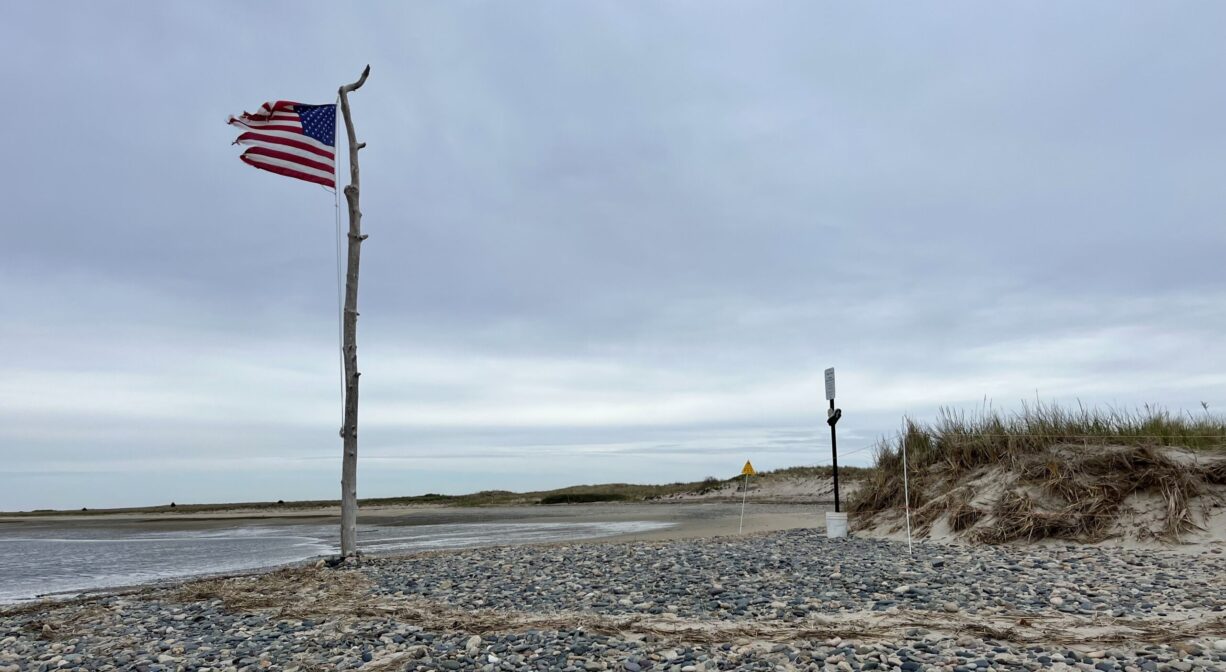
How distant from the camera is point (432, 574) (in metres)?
11.8

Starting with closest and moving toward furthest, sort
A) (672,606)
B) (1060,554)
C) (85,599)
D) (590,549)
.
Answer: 1. (672,606)
2. (85,599)
3. (1060,554)
4. (590,549)

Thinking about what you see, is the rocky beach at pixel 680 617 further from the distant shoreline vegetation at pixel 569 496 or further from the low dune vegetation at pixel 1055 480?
the distant shoreline vegetation at pixel 569 496

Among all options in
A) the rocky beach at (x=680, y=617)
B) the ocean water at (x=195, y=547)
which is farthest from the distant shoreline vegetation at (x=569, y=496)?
the rocky beach at (x=680, y=617)

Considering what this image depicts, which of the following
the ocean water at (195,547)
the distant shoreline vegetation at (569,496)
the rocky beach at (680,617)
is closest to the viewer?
the rocky beach at (680,617)

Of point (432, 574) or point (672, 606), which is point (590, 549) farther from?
point (672, 606)

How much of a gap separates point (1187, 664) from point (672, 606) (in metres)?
4.69

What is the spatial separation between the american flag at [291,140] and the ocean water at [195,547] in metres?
8.07

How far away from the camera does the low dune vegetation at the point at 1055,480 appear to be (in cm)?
1409

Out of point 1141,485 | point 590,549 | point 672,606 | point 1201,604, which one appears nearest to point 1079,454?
point 1141,485

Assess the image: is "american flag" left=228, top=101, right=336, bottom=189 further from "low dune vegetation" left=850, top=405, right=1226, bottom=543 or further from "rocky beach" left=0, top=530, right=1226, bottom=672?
"low dune vegetation" left=850, top=405, right=1226, bottom=543

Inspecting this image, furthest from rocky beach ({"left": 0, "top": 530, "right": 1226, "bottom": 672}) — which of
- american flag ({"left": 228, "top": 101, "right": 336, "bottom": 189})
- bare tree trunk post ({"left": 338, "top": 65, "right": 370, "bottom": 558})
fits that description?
american flag ({"left": 228, "top": 101, "right": 336, "bottom": 189})

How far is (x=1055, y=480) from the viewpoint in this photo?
15.1 meters

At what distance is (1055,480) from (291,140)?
50.7 ft

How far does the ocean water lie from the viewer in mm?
15836
